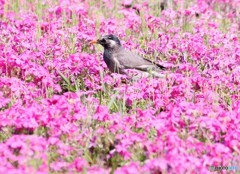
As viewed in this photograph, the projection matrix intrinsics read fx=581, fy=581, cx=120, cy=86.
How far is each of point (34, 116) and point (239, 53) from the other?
402 cm

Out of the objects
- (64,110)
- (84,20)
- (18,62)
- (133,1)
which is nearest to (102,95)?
(18,62)

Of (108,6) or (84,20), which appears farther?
(108,6)

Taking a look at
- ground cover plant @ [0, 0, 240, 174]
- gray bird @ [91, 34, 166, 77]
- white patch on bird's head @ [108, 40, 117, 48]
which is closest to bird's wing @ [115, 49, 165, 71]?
gray bird @ [91, 34, 166, 77]

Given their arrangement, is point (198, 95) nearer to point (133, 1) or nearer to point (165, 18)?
point (165, 18)

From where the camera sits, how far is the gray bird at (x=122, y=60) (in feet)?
27.1

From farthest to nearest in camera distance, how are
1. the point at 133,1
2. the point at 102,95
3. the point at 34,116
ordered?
the point at 133,1
the point at 102,95
the point at 34,116

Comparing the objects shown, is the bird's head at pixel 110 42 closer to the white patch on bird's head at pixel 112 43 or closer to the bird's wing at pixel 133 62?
the white patch on bird's head at pixel 112 43

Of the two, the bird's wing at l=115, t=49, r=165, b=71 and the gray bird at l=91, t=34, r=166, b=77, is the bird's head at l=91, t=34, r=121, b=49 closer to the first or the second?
the gray bird at l=91, t=34, r=166, b=77

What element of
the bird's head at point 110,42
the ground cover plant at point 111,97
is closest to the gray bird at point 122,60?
the bird's head at point 110,42

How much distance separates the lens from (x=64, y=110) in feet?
18.4

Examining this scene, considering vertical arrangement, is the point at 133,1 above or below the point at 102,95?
above

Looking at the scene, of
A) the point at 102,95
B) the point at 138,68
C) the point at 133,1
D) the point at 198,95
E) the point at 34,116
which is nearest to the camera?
the point at 34,116

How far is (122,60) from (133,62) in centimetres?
17

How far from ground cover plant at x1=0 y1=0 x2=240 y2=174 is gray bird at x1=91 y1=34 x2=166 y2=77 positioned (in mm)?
188
